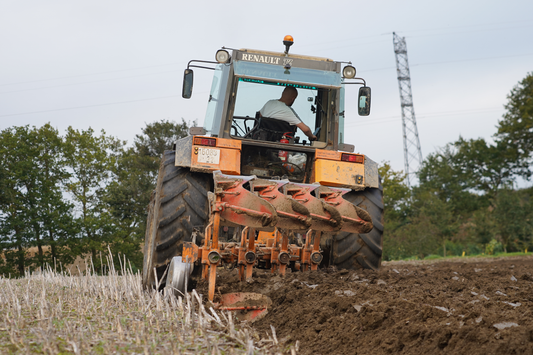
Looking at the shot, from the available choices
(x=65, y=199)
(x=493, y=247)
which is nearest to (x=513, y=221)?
(x=493, y=247)

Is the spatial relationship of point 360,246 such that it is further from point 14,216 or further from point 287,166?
point 14,216

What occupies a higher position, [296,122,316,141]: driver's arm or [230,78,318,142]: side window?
[230,78,318,142]: side window

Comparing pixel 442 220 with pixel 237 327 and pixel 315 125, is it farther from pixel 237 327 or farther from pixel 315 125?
pixel 237 327

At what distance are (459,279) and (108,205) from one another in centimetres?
2234

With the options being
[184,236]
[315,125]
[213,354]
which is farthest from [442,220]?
Result: [213,354]

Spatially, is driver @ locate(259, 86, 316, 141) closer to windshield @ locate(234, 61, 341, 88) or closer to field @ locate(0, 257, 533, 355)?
windshield @ locate(234, 61, 341, 88)

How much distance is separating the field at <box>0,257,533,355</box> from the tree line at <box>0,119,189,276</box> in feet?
56.4

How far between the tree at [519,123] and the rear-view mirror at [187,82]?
3201 centimetres

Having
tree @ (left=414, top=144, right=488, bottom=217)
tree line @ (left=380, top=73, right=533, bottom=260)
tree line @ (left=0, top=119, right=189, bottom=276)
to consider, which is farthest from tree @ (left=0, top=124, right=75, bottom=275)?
tree @ (left=414, top=144, right=488, bottom=217)

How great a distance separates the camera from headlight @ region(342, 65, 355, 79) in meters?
5.95

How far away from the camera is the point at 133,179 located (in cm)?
2556

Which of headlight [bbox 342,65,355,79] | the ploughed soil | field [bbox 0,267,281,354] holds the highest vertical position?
headlight [bbox 342,65,355,79]

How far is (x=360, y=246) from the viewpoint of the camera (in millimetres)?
5176

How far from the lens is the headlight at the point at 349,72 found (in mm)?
5953
